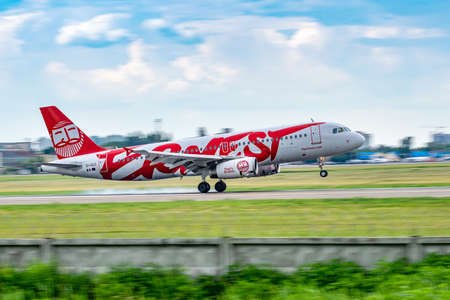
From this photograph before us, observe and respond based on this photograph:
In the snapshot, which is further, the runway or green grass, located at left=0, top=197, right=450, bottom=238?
the runway

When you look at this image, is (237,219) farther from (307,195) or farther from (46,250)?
(307,195)

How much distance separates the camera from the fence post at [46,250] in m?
11.8

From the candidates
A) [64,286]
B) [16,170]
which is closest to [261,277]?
[64,286]

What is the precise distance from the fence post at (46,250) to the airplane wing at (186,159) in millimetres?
22975

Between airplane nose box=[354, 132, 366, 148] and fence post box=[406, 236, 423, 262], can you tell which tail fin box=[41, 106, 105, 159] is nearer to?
airplane nose box=[354, 132, 366, 148]

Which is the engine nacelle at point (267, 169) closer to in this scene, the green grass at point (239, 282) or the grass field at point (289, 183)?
the grass field at point (289, 183)

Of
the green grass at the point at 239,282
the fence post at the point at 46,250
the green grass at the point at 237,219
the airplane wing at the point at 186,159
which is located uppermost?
the airplane wing at the point at 186,159

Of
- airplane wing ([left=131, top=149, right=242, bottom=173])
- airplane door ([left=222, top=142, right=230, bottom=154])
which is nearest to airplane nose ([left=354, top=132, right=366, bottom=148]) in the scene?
airplane wing ([left=131, top=149, right=242, bottom=173])

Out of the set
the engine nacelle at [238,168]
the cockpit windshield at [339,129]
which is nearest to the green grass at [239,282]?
the engine nacelle at [238,168]

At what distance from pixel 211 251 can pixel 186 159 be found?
81.4ft

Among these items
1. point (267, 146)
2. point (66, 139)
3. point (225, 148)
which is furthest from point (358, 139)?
point (66, 139)

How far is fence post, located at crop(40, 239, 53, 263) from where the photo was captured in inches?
466

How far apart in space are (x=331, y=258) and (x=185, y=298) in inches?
124

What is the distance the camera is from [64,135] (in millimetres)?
40188
